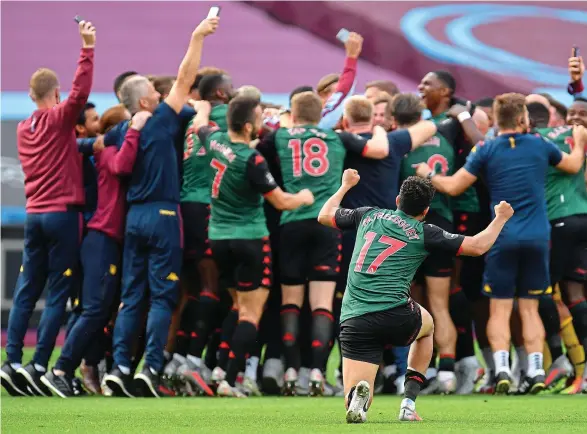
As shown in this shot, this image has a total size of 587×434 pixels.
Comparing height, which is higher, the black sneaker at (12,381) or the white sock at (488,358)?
the white sock at (488,358)

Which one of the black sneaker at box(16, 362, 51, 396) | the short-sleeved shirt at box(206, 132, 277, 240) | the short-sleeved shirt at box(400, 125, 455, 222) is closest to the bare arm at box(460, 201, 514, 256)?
the short-sleeved shirt at box(206, 132, 277, 240)

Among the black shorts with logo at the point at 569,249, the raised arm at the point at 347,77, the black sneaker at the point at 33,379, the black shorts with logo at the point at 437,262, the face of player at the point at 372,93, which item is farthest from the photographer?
the face of player at the point at 372,93

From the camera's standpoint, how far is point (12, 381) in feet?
31.8

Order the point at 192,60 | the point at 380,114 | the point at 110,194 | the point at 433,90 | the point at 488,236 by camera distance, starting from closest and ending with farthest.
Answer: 1. the point at 488,236
2. the point at 192,60
3. the point at 110,194
4. the point at 433,90
5. the point at 380,114

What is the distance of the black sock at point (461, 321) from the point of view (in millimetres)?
10203

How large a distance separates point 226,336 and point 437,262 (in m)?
1.85

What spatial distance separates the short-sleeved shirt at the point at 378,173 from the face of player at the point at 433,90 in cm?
66

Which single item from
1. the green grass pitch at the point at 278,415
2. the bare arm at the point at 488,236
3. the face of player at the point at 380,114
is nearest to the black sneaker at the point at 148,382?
the green grass pitch at the point at 278,415

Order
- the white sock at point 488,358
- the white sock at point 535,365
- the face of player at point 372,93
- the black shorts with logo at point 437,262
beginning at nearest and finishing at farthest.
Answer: the white sock at point 535,365 → the black shorts with logo at point 437,262 → the white sock at point 488,358 → the face of player at point 372,93

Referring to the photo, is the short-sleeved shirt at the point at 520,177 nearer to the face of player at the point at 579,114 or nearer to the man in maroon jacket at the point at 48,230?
the face of player at the point at 579,114

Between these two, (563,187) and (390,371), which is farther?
(563,187)

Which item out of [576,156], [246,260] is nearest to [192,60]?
[246,260]

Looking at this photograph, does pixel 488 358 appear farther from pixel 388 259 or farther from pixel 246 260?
pixel 388 259

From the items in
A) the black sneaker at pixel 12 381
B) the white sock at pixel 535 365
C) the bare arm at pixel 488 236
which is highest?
the bare arm at pixel 488 236
